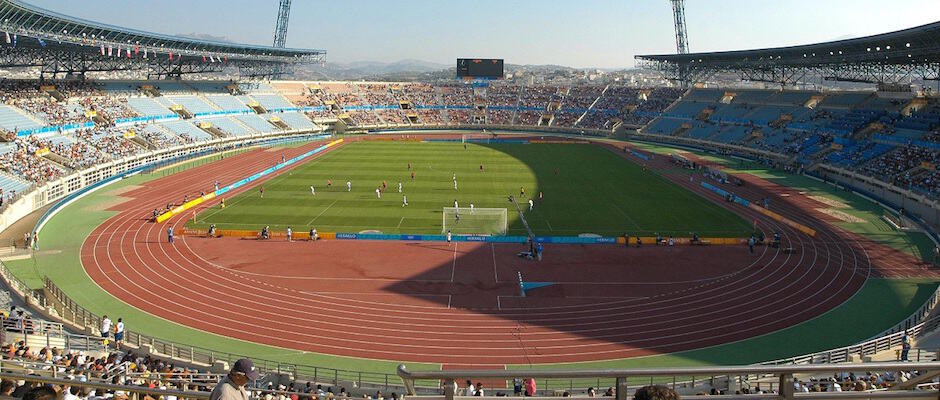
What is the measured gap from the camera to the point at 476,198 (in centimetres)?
4634

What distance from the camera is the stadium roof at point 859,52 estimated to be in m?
47.5

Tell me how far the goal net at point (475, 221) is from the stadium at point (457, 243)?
299 mm

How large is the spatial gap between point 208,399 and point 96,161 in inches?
2136

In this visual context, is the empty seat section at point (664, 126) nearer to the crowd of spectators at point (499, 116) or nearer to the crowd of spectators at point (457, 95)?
the crowd of spectators at point (499, 116)

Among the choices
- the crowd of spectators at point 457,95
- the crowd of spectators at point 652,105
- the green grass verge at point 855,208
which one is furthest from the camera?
the crowd of spectators at point 457,95

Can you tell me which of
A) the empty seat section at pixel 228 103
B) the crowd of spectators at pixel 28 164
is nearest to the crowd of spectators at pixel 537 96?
the empty seat section at pixel 228 103

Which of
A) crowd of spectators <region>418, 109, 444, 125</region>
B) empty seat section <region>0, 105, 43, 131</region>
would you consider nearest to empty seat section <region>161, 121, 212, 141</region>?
empty seat section <region>0, 105, 43, 131</region>

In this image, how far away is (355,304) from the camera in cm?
2527

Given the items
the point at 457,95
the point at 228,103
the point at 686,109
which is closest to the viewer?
the point at 228,103

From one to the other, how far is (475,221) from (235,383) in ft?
→ 111

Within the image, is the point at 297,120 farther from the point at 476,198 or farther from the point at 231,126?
the point at 476,198

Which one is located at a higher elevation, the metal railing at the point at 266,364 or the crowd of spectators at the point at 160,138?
the crowd of spectators at the point at 160,138

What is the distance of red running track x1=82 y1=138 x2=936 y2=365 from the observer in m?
22.1

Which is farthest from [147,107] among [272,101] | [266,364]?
[266,364]
